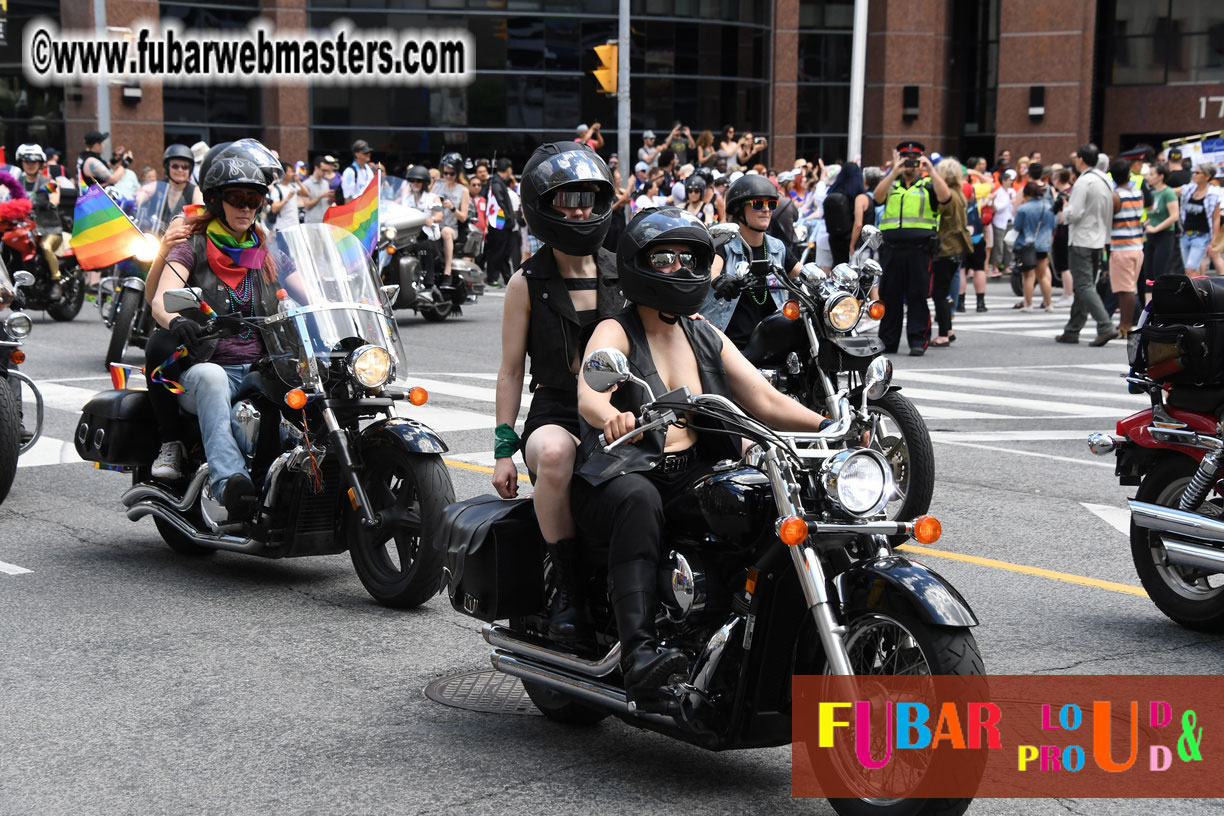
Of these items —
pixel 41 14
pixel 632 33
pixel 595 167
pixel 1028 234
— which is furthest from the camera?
pixel 632 33

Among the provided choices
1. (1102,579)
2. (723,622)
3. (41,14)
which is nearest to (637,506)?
(723,622)

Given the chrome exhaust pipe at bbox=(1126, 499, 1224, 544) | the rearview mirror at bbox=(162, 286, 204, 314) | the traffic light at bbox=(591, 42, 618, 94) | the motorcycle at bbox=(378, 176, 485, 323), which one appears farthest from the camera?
the traffic light at bbox=(591, 42, 618, 94)

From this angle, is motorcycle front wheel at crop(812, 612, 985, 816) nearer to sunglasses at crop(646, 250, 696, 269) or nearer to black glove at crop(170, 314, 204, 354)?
sunglasses at crop(646, 250, 696, 269)

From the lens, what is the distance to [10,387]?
869cm

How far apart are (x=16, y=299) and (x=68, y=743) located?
17.1 feet

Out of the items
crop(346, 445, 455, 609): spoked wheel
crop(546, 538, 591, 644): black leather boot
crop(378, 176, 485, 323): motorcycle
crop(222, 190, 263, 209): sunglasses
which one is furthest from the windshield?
crop(378, 176, 485, 323): motorcycle

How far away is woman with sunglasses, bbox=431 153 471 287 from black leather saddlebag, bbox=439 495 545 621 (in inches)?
610

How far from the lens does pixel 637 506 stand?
452 centimetres

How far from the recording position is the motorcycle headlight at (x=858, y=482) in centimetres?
411

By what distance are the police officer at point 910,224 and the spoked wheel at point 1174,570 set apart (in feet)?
30.1

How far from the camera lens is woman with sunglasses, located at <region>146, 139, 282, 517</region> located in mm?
7184

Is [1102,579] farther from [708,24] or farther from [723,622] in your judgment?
[708,24]

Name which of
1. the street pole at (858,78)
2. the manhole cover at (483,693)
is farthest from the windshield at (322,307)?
the street pole at (858,78)

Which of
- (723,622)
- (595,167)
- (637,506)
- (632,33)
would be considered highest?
(632,33)
